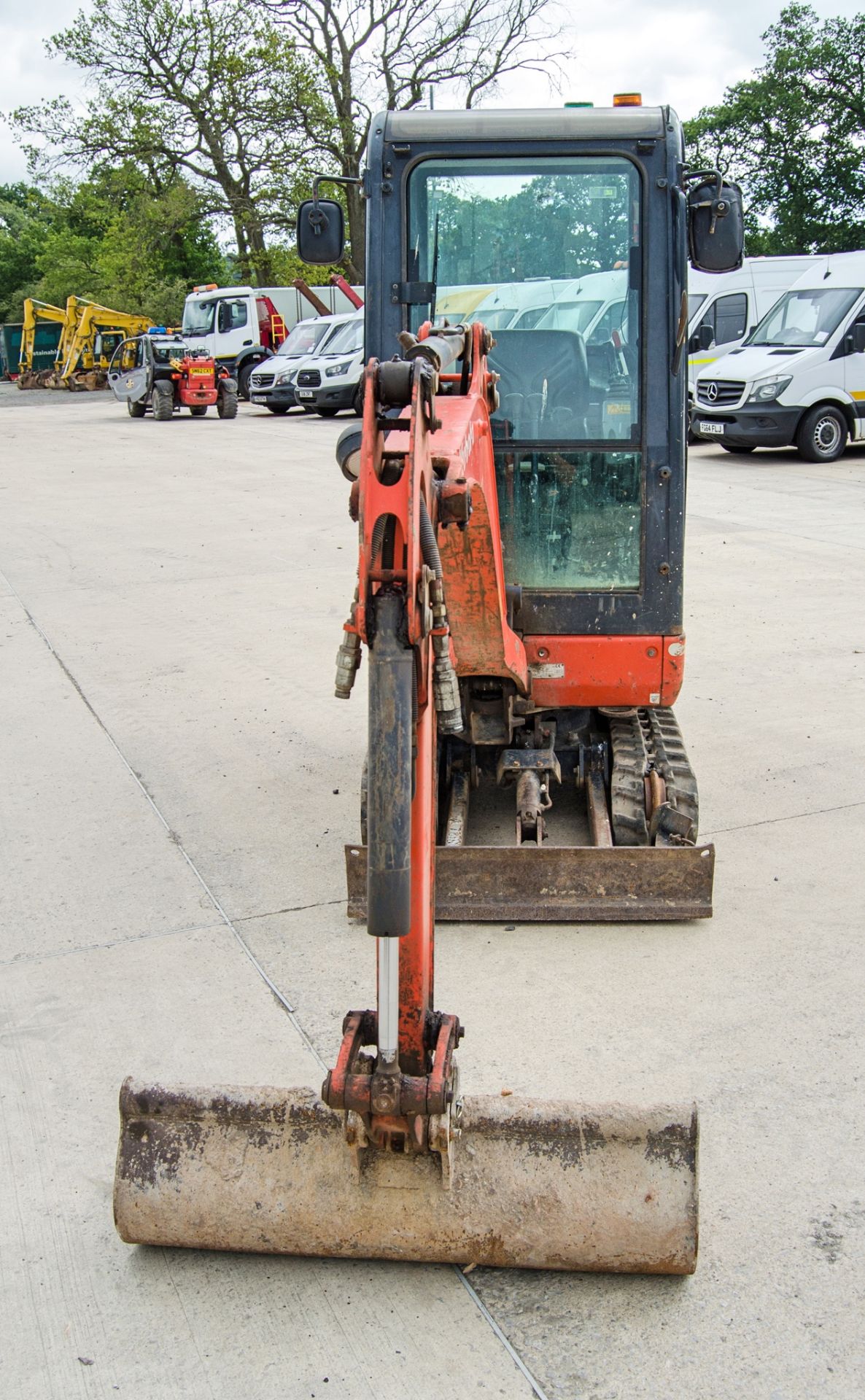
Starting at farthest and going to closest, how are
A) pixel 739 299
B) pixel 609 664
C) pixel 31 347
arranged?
1. pixel 31 347
2. pixel 739 299
3. pixel 609 664

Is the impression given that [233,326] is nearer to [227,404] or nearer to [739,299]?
[227,404]

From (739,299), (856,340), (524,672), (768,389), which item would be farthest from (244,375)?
(524,672)

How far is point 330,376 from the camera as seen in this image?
2638 cm

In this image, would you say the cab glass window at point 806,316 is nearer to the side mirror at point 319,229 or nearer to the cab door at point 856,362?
the cab door at point 856,362

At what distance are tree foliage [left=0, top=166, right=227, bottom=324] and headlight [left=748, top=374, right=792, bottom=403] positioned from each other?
97.5 feet

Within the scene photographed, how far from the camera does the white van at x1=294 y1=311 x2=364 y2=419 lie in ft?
86.5

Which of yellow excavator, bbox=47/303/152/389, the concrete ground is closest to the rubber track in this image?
the concrete ground

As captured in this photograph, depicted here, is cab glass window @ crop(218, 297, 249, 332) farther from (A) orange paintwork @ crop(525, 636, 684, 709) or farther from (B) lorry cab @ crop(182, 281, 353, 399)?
(A) orange paintwork @ crop(525, 636, 684, 709)

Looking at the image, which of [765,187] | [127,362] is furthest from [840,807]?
[765,187]

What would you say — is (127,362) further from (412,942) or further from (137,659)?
(412,942)

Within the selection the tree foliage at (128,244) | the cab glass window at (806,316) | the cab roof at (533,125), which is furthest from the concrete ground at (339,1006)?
the tree foliage at (128,244)

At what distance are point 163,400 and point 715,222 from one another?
Answer: 23515 millimetres

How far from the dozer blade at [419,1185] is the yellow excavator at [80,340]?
36.1 meters

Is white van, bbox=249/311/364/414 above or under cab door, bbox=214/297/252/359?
under
